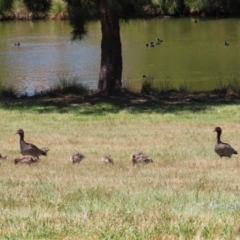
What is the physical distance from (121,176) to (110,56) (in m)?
11.5

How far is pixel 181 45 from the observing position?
3788cm

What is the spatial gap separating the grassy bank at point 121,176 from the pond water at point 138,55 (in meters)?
6.16

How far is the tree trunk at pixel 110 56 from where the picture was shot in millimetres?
19438

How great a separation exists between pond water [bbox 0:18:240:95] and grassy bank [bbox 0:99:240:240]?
6163 mm

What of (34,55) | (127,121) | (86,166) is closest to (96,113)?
(127,121)

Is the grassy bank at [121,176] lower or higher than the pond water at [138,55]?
higher

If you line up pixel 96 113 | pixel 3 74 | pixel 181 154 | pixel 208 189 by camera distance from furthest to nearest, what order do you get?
1. pixel 3 74
2. pixel 96 113
3. pixel 181 154
4. pixel 208 189

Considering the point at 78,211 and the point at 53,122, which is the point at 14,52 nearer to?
the point at 53,122

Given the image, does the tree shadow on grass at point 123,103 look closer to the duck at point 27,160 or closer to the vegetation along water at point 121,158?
the vegetation along water at point 121,158

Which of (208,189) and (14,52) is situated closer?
(208,189)

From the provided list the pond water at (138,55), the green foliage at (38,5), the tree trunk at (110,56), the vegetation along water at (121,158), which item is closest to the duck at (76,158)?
the vegetation along water at (121,158)

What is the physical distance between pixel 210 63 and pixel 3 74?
9.01 meters

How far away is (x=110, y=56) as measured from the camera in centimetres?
1977

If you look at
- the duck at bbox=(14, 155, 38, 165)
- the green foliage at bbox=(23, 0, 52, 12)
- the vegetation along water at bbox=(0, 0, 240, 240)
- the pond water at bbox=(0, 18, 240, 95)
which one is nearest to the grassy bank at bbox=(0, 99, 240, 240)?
the vegetation along water at bbox=(0, 0, 240, 240)
